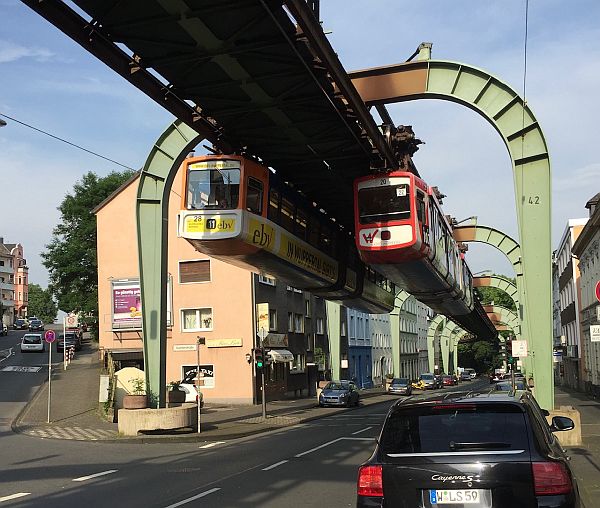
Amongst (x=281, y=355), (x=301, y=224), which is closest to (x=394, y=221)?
(x=301, y=224)

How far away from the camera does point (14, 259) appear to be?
5645 inches

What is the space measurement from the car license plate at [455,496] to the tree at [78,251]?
5839 cm

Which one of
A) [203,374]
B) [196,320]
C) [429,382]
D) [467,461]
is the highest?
[196,320]

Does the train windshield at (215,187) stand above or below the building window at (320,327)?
above

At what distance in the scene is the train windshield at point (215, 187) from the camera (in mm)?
16156

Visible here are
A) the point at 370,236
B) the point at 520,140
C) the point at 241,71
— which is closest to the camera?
the point at 241,71

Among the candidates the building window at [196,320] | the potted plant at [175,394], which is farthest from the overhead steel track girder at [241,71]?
the building window at [196,320]

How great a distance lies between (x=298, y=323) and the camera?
48500 millimetres

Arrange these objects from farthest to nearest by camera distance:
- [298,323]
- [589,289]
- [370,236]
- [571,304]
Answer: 1. [571,304]
2. [589,289]
3. [298,323]
4. [370,236]

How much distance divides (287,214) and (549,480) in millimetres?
14042

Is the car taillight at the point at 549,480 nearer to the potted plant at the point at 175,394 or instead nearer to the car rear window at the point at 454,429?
the car rear window at the point at 454,429

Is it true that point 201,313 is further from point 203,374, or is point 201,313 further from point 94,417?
point 94,417

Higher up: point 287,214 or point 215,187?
point 215,187

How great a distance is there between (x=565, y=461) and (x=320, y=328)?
47915 mm
